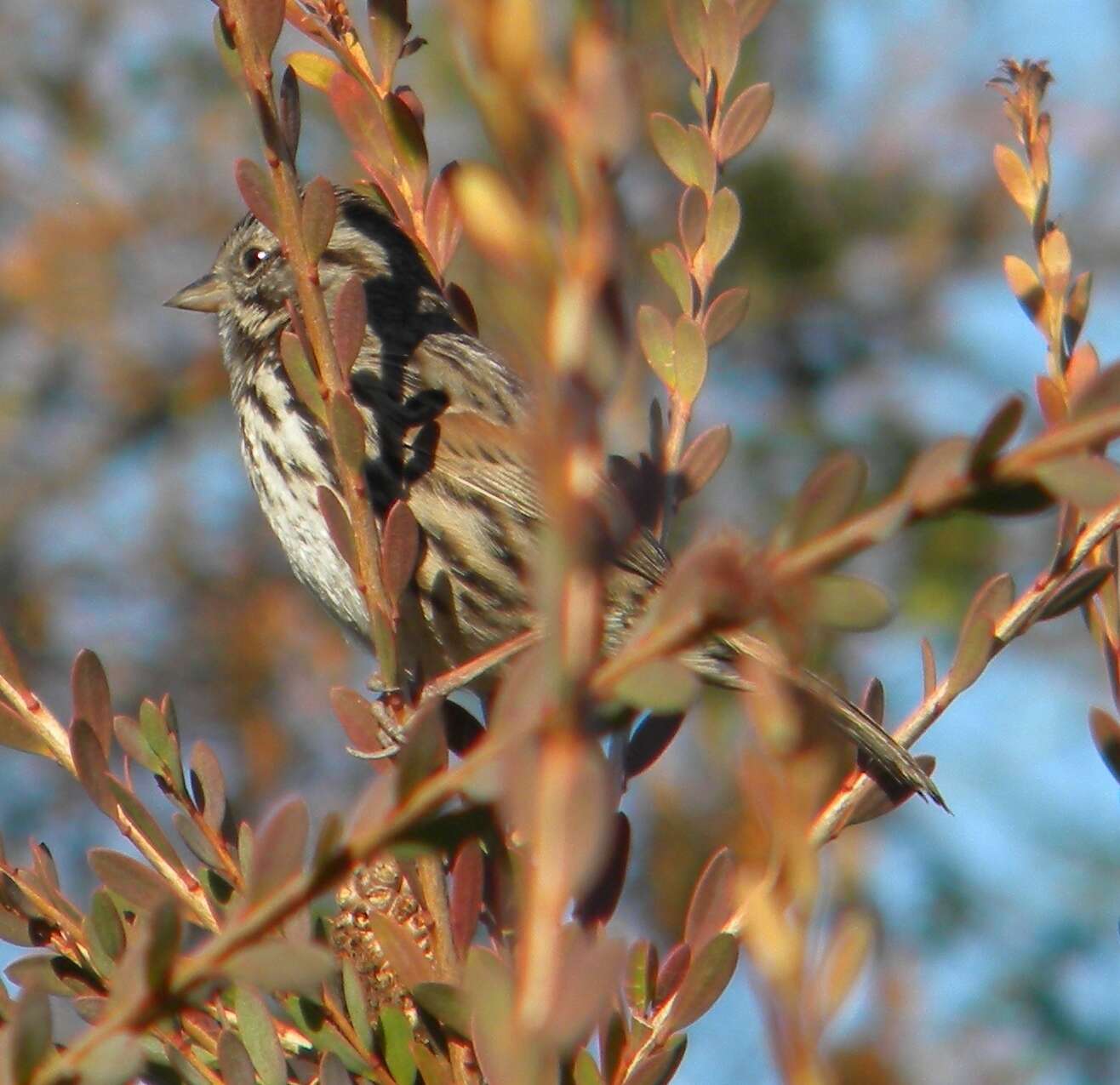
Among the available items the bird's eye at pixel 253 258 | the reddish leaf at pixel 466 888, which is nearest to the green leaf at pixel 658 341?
the reddish leaf at pixel 466 888

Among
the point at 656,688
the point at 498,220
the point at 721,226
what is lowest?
the point at 656,688

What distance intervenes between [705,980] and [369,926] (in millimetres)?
328

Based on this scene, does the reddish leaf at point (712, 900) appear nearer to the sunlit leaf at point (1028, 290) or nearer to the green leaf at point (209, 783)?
the green leaf at point (209, 783)

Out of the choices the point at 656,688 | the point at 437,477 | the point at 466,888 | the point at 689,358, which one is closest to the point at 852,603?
the point at 656,688

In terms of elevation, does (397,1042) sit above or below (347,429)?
below

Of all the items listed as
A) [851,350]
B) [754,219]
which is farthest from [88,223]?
[851,350]

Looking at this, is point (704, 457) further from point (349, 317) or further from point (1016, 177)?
point (349, 317)

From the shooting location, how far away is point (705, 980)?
1.48 metres

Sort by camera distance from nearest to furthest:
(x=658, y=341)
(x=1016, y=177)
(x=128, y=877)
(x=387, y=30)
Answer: (x=128, y=877) → (x=1016, y=177) → (x=387, y=30) → (x=658, y=341)

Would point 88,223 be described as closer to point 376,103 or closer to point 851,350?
point 851,350

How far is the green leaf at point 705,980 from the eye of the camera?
1460 mm

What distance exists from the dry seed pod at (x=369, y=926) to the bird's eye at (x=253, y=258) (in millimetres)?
2484

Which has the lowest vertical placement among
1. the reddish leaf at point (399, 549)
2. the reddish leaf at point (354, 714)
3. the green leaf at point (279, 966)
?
the green leaf at point (279, 966)

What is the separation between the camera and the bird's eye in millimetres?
4039
